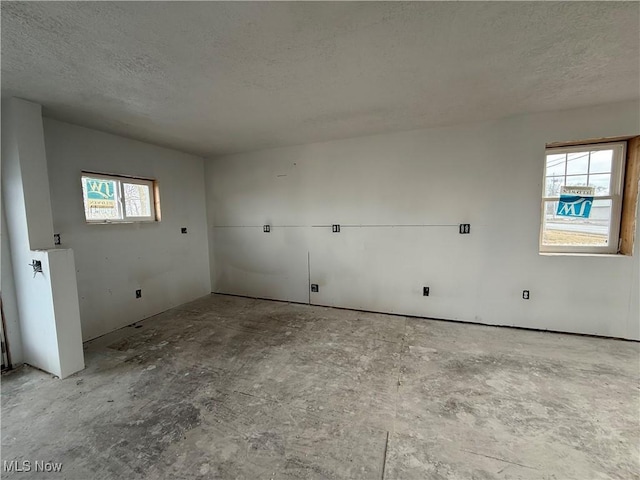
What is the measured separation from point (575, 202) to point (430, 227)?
4.92 ft

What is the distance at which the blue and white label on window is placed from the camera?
2.88 meters

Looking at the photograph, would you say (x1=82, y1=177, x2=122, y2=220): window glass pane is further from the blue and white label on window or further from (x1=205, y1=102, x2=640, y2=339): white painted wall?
the blue and white label on window

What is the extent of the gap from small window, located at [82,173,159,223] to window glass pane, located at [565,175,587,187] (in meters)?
5.20

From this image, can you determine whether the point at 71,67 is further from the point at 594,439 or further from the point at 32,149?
the point at 594,439

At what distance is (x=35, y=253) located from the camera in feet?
7.32

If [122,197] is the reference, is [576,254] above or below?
below

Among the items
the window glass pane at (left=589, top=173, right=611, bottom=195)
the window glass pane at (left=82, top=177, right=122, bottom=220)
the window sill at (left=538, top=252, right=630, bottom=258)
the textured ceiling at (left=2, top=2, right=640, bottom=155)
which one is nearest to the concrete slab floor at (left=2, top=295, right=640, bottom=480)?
the window sill at (left=538, top=252, right=630, bottom=258)

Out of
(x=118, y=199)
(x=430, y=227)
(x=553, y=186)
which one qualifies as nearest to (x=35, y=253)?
(x=118, y=199)

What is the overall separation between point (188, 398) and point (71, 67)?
2.45 m

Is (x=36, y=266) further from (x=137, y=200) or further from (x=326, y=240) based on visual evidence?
(x=326, y=240)

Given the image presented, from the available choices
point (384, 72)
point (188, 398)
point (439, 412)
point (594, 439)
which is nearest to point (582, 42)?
point (384, 72)

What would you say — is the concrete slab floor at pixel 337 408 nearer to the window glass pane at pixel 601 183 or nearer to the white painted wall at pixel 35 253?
the white painted wall at pixel 35 253

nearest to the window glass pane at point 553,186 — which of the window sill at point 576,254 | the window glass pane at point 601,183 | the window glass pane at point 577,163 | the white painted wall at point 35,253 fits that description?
the window glass pane at point 577,163

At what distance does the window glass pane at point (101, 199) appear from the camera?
3.06m
